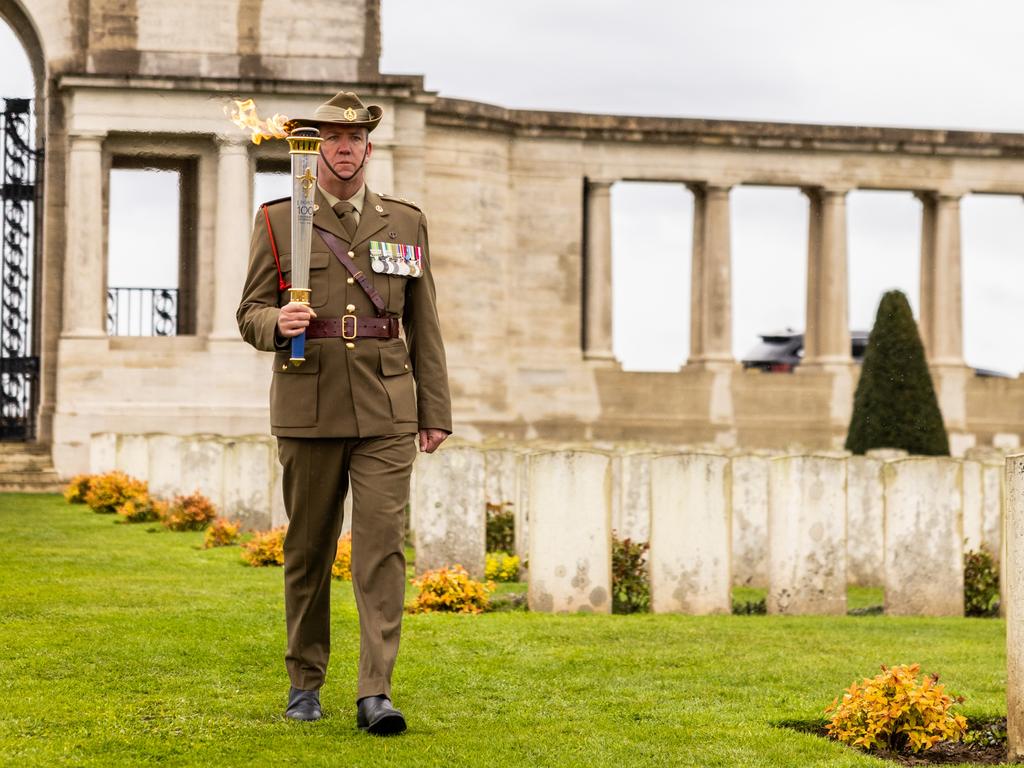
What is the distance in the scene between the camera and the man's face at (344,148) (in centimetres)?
769

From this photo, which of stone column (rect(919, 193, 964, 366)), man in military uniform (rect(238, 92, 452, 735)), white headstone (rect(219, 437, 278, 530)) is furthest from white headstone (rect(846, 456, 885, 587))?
stone column (rect(919, 193, 964, 366))

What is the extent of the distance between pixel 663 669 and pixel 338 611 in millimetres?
2929

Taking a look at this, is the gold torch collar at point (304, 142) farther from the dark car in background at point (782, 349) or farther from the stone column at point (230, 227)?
the dark car in background at point (782, 349)

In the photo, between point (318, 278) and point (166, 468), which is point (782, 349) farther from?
point (318, 278)

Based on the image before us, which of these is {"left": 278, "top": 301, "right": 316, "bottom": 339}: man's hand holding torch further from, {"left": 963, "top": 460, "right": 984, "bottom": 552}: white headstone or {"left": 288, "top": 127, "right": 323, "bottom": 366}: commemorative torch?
{"left": 963, "top": 460, "right": 984, "bottom": 552}: white headstone

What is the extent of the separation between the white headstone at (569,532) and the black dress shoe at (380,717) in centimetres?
441

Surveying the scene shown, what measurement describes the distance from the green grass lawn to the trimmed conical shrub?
15.9 metres

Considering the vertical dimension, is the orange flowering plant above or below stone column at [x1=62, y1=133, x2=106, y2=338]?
below

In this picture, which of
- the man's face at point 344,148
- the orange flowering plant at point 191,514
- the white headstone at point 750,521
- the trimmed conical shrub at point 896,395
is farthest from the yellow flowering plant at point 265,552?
the trimmed conical shrub at point 896,395

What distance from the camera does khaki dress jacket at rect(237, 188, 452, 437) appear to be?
299 inches

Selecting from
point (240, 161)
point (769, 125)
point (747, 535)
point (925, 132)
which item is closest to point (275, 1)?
point (240, 161)

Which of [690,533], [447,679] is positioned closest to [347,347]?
[447,679]

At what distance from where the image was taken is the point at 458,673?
9.08 meters

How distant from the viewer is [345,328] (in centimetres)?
763
